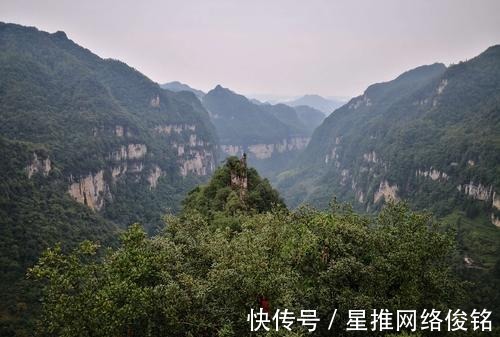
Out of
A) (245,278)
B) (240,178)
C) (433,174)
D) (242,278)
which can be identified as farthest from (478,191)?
(245,278)

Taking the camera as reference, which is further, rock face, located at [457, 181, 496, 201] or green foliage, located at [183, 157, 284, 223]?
rock face, located at [457, 181, 496, 201]

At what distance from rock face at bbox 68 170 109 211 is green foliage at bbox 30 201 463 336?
411 ft

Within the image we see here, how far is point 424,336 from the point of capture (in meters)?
25.7

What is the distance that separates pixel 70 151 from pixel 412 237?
154977mm

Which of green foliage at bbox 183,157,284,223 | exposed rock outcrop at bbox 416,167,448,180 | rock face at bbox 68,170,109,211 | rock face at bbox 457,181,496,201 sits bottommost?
rock face at bbox 68,170,109,211

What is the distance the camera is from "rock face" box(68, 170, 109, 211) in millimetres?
150863

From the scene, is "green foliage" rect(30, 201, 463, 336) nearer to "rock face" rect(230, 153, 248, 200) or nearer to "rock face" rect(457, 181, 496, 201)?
"rock face" rect(230, 153, 248, 200)

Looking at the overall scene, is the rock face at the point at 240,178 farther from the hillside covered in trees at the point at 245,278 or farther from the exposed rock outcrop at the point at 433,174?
the exposed rock outcrop at the point at 433,174

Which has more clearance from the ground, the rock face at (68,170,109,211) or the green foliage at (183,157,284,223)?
the green foliage at (183,157,284,223)

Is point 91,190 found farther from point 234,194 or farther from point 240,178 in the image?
point 234,194

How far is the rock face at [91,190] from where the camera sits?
15086cm

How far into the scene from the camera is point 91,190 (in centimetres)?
16275

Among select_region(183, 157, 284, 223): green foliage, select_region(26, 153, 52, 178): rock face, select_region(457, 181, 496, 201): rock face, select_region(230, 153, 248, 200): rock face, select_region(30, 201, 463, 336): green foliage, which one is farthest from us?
select_region(457, 181, 496, 201): rock face

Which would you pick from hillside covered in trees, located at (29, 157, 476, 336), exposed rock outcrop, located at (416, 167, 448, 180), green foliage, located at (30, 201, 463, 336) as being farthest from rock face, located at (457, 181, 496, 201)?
green foliage, located at (30, 201, 463, 336)
